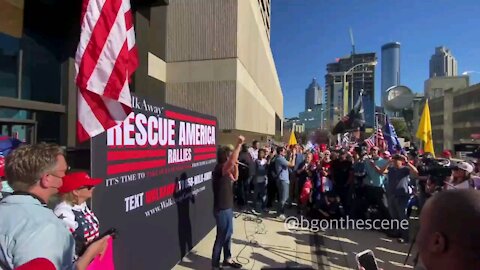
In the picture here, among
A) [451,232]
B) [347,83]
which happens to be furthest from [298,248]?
[347,83]

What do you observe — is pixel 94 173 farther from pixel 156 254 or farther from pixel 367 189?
pixel 367 189

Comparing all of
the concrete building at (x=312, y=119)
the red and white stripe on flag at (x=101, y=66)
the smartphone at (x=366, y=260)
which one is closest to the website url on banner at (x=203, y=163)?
the red and white stripe on flag at (x=101, y=66)

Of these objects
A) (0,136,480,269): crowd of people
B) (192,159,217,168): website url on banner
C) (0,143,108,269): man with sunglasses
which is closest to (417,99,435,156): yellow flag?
(0,136,480,269): crowd of people

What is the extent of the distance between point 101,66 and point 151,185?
2.10m

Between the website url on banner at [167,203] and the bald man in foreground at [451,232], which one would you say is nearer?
the bald man in foreground at [451,232]

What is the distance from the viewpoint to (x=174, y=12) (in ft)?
93.9

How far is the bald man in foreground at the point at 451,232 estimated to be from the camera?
1033mm

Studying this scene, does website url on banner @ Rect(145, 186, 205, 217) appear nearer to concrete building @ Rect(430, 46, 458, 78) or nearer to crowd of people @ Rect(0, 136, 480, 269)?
crowd of people @ Rect(0, 136, 480, 269)

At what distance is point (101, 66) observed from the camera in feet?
8.74

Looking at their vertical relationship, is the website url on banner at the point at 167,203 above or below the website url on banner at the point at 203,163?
below

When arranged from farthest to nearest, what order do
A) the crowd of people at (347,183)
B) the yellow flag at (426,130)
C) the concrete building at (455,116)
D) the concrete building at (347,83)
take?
1. the concrete building at (455,116)
2. the concrete building at (347,83)
3. the yellow flag at (426,130)
4. the crowd of people at (347,183)

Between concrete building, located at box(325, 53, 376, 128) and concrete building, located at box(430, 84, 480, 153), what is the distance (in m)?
30.0

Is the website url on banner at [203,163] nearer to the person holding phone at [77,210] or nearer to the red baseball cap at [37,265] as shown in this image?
the person holding phone at [77,210]

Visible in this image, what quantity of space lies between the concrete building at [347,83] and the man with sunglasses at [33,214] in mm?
24952
